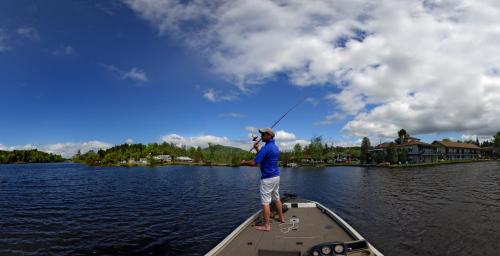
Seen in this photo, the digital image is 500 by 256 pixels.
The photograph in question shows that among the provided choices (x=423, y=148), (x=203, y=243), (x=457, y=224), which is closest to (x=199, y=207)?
(x=203, y=243)

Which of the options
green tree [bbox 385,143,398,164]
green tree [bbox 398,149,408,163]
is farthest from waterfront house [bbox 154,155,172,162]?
green tree [bbox 398,149,408,163]

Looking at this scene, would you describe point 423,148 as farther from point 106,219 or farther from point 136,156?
point 136,156

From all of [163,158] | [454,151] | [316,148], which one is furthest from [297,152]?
[163,158]

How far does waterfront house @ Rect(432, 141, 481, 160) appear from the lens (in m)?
111

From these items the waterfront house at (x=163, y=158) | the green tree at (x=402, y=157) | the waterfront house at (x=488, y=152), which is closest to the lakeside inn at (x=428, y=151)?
the green tree at (x=402, y=157)

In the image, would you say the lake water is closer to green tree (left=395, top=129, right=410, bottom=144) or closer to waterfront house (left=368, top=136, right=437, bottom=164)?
waterfront house (left=368, top=136, right=437, bottom=164)

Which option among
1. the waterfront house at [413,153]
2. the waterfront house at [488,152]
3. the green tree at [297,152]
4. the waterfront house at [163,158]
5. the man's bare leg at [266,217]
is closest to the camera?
the man's bare leg at [266,217]

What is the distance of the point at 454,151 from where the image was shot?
383 ft

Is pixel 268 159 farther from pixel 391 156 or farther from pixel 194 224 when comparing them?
pixel 391 156

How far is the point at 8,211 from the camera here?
19.4m

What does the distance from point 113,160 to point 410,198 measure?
156 metres

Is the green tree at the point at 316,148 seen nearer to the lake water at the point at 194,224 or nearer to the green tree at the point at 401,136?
the green tree at the point at 401,136

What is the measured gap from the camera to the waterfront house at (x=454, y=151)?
111125 mm

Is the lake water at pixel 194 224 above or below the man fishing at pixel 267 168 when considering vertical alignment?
below
